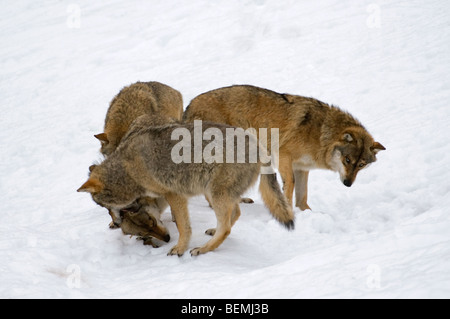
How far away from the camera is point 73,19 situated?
19156 mm

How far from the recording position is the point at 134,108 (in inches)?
336

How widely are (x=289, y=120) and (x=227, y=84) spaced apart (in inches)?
227

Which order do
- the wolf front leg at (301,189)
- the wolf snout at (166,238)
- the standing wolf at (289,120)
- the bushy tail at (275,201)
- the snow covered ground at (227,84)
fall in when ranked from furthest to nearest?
the wolf front leg at (301,189) → the standing wolf at (289,120) → the wolf snout at (166,238) → the bushy tail at (275,201) → the snow covered ground at (227,84)

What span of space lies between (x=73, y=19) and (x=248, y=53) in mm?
8547

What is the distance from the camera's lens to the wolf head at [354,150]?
25.6 feet

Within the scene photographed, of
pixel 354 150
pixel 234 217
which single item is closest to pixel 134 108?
pixel 234 217

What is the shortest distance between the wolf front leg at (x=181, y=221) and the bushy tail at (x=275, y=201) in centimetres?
111

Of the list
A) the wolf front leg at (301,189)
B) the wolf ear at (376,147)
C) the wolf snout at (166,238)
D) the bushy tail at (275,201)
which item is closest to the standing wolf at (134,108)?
the wolf snout at (166,238)

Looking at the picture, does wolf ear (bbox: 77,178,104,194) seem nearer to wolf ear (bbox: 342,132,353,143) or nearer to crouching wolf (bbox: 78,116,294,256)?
crouching wolf (bbox: 78,116,294,256)

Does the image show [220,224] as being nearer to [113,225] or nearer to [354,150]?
[113,225]

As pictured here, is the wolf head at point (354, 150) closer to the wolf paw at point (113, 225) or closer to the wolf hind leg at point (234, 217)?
the wolf hind leg at point (234, 217)

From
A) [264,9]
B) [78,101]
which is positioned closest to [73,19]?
[78,101]

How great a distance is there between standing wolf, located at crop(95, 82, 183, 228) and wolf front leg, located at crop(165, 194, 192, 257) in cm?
174

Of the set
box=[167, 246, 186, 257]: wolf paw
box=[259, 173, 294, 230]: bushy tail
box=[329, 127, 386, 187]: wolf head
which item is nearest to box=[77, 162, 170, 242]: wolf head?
box=[167, 246, 186, 257]: wolf paw
